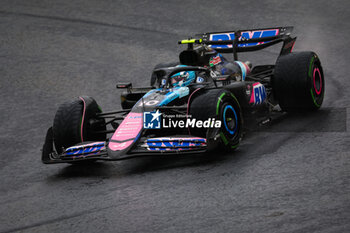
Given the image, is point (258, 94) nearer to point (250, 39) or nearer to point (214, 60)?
point (214, 60)

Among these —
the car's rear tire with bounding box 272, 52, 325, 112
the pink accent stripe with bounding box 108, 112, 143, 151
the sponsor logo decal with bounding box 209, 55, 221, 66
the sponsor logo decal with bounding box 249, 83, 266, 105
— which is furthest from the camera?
the sponsor logo decal with bounding box 209, 55, 221, 66

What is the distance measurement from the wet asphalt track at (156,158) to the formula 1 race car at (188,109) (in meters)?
0.28

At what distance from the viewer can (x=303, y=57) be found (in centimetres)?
870

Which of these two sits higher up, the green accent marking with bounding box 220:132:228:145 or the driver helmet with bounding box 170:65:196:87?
the driver helmet with bounding box 170:65:196:87

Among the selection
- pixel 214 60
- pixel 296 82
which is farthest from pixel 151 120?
pixel 296 82

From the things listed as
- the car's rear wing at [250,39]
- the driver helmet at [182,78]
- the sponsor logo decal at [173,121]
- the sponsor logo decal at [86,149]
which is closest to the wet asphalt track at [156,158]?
the sponsor logo decal at [86,149]

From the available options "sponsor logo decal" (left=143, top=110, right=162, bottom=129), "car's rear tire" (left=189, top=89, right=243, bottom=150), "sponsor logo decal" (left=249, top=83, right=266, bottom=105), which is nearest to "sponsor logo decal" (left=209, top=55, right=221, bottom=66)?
"sponsor logo decal" (left=249, top=83, right=266, bottom=105)

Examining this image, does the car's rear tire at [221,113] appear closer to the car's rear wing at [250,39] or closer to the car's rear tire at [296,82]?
the car's rear tire at [296,82]

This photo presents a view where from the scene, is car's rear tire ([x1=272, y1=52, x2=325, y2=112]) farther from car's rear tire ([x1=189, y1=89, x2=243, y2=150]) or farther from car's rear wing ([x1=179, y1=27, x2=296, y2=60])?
car's rear tire ([x1=189, y1=89, x2=243, y2=150])

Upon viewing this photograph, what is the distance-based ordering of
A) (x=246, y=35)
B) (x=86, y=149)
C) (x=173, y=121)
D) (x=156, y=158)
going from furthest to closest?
(x=246, y=35) → (x=156, y=158) → (x=173, y=121) → (x=86, y=149)

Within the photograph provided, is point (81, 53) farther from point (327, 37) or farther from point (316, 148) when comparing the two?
point (316, 148)

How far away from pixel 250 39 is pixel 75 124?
383 centimetres

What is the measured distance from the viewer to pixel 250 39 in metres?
9.68

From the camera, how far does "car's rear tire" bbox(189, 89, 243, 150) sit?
6.91 metres
